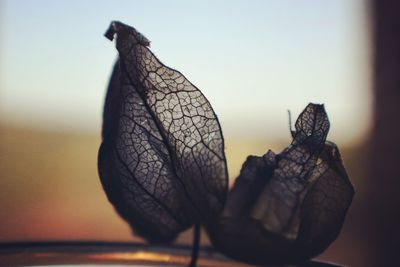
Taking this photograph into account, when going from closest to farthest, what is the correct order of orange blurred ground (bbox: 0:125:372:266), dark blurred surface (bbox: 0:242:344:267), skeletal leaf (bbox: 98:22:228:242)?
skeletal leaf (bbox: 98:22:228:242)
dark blurred surface (bbox: 0:242:344:267)
orange blurred ground (bbox: 0:125:372:266)

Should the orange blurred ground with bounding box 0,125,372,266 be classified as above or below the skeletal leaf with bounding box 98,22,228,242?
below

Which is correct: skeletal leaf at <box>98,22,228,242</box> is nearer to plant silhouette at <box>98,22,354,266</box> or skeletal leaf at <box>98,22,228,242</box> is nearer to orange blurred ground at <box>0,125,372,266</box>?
plant silhouette at <box>98,22,354,266</box>

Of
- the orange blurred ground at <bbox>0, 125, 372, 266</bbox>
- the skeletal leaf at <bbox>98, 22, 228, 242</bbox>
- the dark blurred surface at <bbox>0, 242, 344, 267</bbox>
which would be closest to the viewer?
the skeletal leaf at <bbox>98, 22, 228, 242</bbox>

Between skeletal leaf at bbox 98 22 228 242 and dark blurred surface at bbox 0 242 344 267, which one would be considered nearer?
skeletal leaf at bbox 98 22 228 242

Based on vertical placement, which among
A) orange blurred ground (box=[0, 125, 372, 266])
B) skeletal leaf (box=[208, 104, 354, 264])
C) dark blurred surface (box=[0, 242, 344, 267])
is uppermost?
skeletal leaf (box=[208, 104, 354, 264])

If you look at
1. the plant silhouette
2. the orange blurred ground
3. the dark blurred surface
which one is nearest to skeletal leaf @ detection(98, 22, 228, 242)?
the plant silhouette

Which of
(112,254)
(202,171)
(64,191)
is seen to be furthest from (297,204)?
(64,191)

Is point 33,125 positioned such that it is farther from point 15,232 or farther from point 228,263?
point 228,263

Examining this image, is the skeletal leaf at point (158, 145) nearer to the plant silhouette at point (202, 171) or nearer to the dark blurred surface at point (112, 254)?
the plant silhouette at point (202, 171)

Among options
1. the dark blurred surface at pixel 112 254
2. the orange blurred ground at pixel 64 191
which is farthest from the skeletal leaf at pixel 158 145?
the orange blurred ground at pixel 64 191
